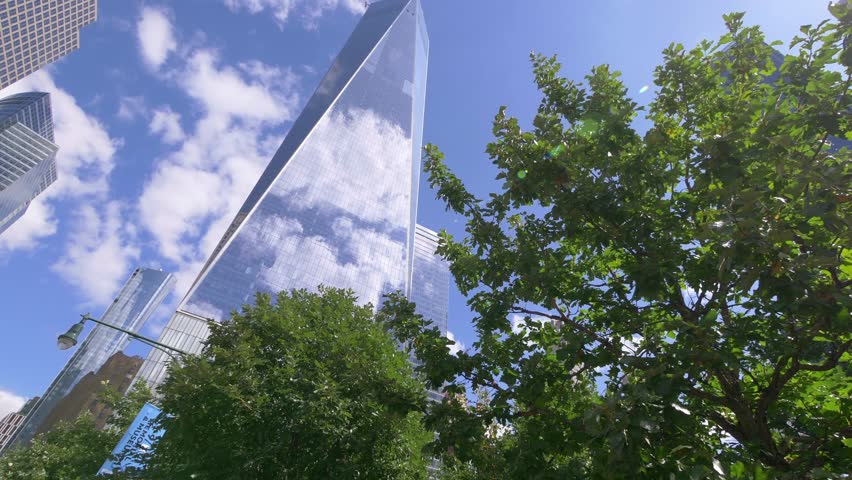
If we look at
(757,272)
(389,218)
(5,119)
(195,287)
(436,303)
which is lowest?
(757,272)

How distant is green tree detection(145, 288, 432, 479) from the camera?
1152 cm

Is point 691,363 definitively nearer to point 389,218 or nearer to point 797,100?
point 797,100

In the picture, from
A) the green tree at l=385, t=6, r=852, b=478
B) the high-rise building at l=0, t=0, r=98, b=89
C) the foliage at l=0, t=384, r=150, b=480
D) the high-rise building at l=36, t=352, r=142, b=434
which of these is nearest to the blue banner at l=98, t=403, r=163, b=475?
the foliage at l=0, t=384, r=150, b=480

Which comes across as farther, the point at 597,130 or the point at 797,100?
the point at 597,130

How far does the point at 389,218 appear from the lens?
130m

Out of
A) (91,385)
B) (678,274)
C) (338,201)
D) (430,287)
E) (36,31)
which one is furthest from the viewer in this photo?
(36,31)

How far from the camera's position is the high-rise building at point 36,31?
15012 centimetres

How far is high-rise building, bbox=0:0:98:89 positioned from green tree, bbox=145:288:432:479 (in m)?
196

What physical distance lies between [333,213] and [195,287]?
131ft

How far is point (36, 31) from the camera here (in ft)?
534

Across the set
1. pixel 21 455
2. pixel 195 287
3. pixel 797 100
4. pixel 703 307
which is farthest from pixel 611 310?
pixel 195 287

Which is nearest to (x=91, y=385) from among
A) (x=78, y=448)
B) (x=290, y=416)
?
(x=78, y=448)

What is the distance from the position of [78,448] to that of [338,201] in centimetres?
10536

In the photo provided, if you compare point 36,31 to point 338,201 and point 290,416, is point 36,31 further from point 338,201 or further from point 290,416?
point 290,416
